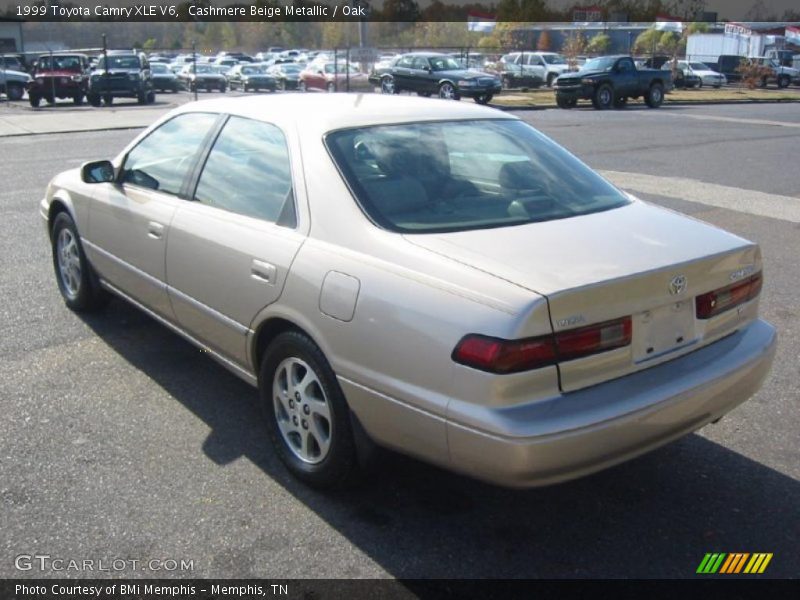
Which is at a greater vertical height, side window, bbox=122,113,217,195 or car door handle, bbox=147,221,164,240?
side window, bbox=122,113,217,195

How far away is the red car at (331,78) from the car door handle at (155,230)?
27942mm

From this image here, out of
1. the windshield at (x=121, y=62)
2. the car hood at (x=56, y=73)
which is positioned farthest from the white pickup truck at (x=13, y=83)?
the windshield at (x=121, y=62)

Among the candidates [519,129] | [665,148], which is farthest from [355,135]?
[665,148]

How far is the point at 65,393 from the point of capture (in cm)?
450

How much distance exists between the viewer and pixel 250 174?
3969mm

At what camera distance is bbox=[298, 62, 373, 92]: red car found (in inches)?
1302

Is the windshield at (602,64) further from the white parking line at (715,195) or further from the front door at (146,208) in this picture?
the front door at (146,208)

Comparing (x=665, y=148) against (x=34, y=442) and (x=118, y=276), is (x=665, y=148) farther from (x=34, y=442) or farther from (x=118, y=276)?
(x=34, y=442)

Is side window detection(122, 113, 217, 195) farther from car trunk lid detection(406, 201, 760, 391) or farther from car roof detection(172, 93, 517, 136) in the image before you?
car trunk lid detection(406, 201, 760, 391)

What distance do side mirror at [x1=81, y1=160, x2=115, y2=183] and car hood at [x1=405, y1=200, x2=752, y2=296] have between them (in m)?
2.47

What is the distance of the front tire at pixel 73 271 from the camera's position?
17.9ft

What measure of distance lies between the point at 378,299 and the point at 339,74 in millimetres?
33252

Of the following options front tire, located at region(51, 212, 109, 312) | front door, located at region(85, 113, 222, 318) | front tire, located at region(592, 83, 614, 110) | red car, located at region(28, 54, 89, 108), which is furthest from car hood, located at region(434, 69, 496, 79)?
front door, located at region(85, 113, 222, 318)

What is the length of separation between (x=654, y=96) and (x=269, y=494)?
96.9 feet
